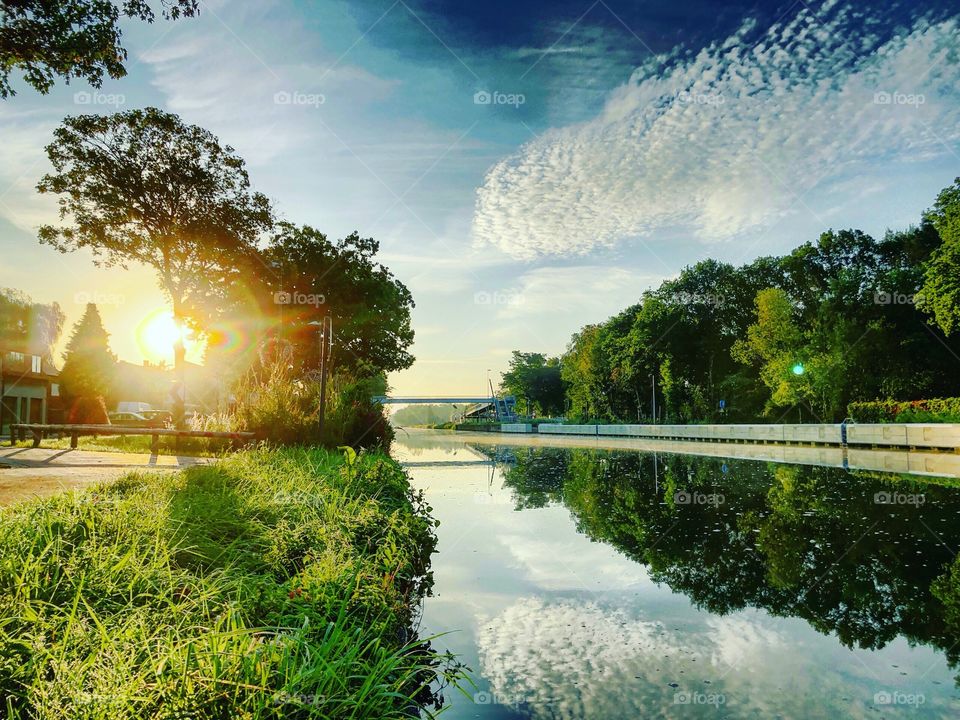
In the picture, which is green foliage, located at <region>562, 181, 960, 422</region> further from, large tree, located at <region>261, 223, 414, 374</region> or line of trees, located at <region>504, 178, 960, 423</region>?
large tree, located at <region>261, 223, 414, 374</region>

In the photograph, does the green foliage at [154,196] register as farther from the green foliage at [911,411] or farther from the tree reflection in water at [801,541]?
the green foliage at [911,411]

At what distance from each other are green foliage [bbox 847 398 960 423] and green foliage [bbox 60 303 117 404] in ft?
154

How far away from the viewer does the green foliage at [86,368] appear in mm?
43156

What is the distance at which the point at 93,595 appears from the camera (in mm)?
3025

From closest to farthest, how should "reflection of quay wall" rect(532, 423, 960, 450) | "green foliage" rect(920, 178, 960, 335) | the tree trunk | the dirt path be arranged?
the dirt path, "reflection of quay wall" rect(532, 423, 960, 450), the tree trunk, "green foliage" rect(920, 178, 960, 335)

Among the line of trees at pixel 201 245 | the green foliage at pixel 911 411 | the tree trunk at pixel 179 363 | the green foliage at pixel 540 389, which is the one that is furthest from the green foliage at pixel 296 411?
the green foliage at pixel 540 389

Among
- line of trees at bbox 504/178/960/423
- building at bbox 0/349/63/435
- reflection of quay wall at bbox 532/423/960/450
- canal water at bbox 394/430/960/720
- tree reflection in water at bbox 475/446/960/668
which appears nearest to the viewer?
canal water at bbox 394/430/960/720

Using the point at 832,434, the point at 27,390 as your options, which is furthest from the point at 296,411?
the point at 27,390

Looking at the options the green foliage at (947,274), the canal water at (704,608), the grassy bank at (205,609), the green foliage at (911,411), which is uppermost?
the green foliage at (947,274)

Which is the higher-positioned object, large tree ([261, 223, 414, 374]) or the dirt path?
large tree ([261, 223, 414, 374])

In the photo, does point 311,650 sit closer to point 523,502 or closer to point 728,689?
point 728,689

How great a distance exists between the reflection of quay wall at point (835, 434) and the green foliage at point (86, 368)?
3931cm

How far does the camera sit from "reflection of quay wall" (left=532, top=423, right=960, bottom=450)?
20969 millimetres

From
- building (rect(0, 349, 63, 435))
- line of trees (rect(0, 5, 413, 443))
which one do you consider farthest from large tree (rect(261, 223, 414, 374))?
building (rect(0, 349, 63, 435))
